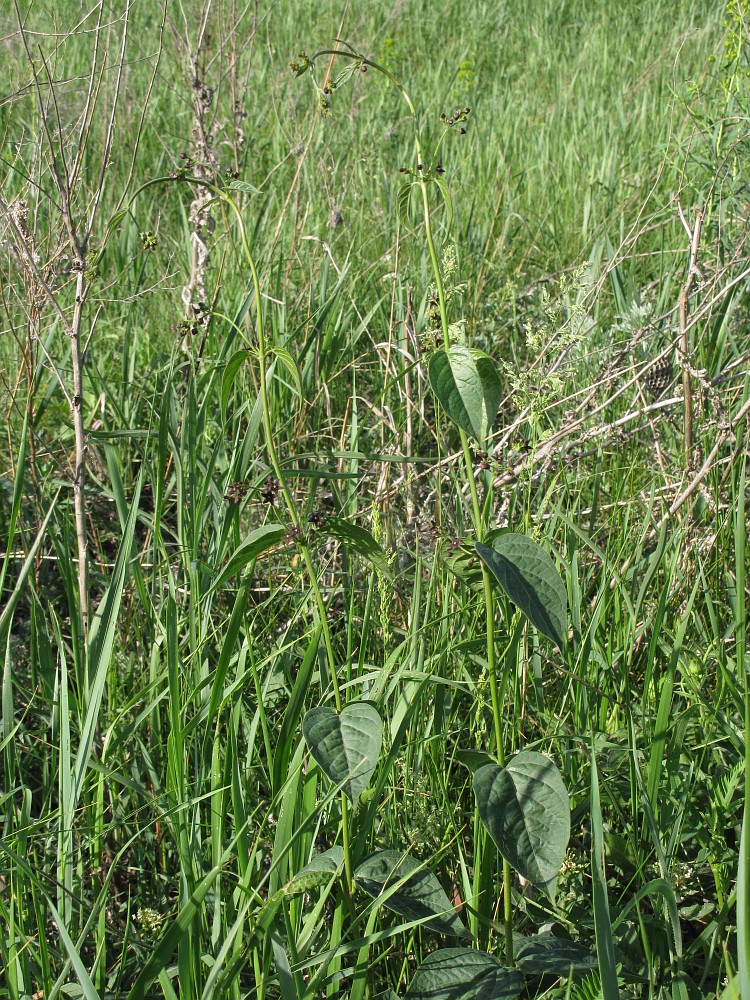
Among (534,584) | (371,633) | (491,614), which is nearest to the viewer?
(534,584)

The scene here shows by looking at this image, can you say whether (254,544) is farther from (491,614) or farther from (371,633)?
(371,633)

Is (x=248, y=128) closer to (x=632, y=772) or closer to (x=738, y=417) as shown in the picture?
(x=738, y=417)

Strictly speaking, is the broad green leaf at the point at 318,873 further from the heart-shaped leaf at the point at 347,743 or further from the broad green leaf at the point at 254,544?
the broad green leaf at the point at 254,544

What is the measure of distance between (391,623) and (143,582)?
50 centimetres

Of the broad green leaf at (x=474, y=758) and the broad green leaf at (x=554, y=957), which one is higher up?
the broad green leaf at (x=474, y=758)

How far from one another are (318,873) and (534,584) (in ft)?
1.39

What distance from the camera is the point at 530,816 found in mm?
1000

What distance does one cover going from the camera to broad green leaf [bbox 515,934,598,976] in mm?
1038

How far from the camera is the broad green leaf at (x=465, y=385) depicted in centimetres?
100

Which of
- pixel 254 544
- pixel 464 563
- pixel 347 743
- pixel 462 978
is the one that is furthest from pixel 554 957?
pixel 254 544

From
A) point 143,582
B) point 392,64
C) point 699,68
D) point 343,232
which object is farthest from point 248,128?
point 143,582

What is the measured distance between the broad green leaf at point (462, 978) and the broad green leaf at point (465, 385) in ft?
2.03

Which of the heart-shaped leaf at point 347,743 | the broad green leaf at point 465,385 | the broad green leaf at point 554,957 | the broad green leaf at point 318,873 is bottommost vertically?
the broad green leaf at point 554,957

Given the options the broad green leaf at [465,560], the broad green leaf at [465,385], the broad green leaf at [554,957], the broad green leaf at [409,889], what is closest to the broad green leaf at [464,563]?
the broad green leaf at [465,560]
